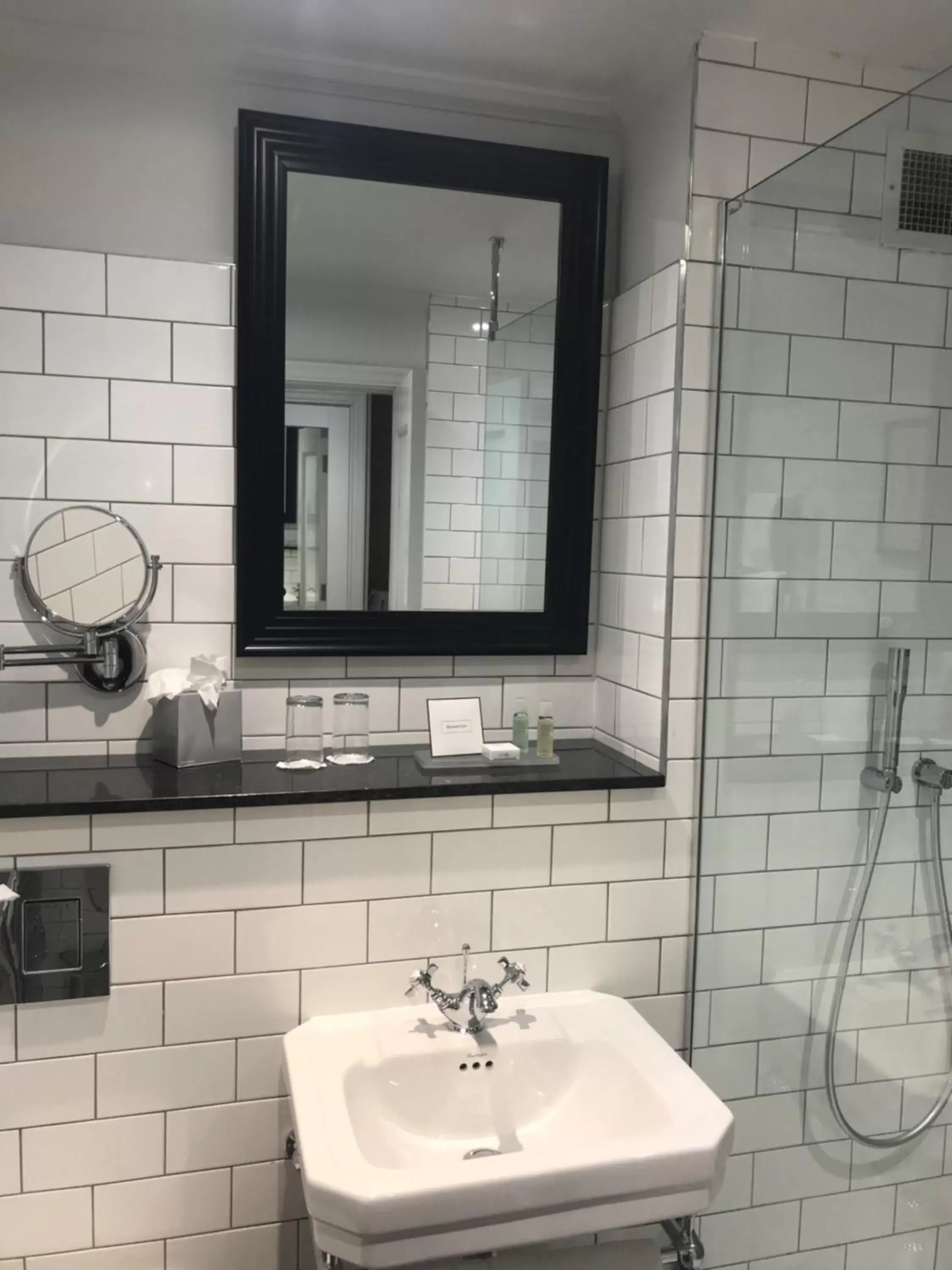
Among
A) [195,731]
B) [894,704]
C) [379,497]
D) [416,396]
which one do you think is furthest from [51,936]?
[894,704]

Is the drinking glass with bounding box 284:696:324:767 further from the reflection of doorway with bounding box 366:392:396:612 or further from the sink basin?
the sink basin

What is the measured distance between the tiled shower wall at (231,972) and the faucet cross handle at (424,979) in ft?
0.05

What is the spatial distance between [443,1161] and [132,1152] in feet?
1.66

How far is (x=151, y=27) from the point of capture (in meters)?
1.67

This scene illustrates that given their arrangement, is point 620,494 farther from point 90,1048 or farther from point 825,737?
point 90,1048

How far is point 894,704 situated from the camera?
4.92 ft

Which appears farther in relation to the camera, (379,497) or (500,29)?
(379,497)

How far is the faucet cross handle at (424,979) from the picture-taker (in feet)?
5.16

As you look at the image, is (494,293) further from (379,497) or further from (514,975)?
(514,975)

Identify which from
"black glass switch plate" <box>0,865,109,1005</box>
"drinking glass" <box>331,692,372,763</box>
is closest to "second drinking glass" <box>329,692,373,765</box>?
"drinking glass" <box>331,692,372,763</box>

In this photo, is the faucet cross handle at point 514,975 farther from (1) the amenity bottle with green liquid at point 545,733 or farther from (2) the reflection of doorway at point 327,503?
(2) the reflection of doorway at point 327,503

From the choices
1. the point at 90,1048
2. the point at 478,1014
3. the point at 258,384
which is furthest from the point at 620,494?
the point at 90,1048

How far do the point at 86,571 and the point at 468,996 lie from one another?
0.98m

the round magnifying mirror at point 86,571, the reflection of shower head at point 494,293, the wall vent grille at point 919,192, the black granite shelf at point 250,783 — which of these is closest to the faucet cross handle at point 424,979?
the black granite shelf at point 250,783
